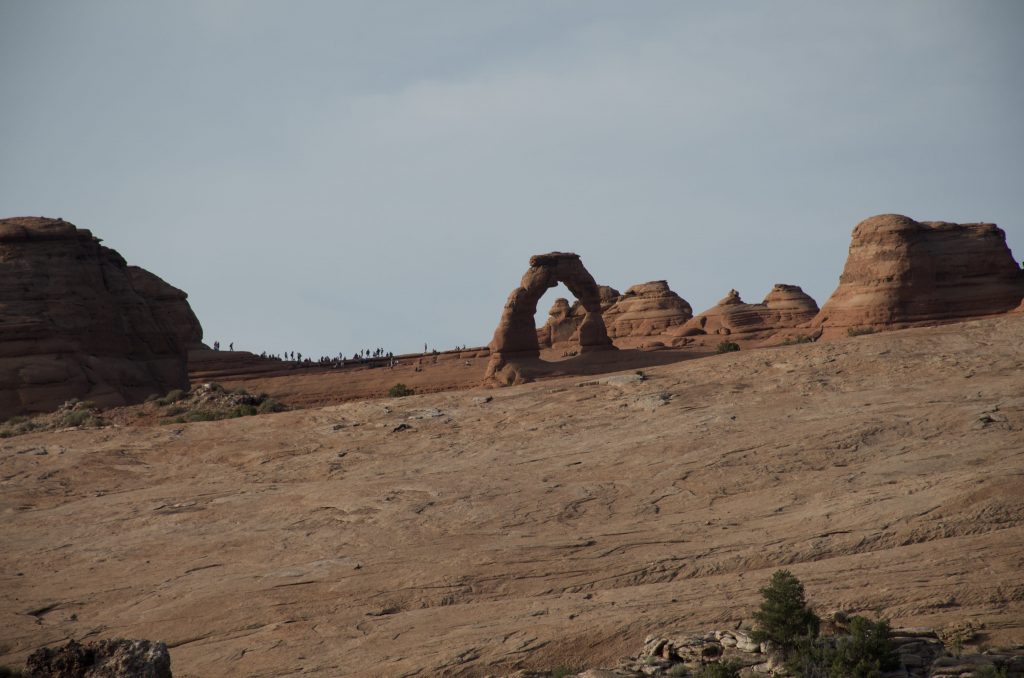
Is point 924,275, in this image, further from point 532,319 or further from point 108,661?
point 108,661

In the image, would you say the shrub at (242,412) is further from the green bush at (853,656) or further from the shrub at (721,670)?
the green bush at (853,656)

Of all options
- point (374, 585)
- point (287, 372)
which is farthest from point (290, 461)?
point (287, 372)

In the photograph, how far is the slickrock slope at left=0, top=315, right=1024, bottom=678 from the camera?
12000mm

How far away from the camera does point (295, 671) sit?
452 inches

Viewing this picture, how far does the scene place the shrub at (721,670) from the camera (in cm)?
1010

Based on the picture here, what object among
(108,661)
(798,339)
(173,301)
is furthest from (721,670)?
(173,301)

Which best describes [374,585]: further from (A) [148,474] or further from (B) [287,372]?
(B) [287,372]

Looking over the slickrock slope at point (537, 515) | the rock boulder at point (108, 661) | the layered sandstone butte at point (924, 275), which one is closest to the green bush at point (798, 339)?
the layered sandstone butte at point (924, 275)

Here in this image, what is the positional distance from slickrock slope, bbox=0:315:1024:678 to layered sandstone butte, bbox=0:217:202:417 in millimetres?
17243

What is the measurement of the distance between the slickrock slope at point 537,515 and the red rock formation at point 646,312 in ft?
149

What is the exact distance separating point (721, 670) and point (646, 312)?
2321 inches

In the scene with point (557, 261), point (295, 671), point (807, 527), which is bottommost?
point (295, 671)

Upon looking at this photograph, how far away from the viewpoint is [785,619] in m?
10.6

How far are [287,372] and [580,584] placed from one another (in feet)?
164
